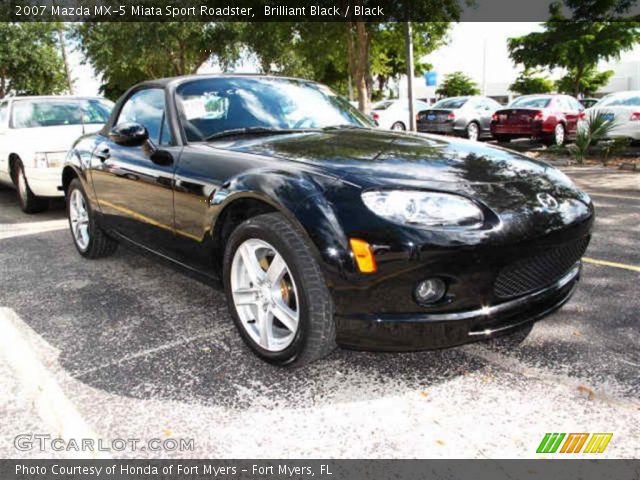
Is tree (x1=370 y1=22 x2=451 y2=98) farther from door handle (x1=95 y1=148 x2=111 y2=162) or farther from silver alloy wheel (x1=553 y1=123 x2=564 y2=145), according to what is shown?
door handle (x1=95 y1=148 x2=111 y2=162)

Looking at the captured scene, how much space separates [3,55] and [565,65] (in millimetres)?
29643

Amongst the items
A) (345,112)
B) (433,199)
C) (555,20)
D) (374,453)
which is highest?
(555,20)

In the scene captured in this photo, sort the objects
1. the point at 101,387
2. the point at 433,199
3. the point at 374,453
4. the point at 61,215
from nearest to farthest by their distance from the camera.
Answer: the point at 374,453
the point at 433,199
the point at 101,387
the point at 61,215

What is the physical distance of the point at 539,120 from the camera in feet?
44.5

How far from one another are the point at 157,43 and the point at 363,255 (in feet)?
74.2

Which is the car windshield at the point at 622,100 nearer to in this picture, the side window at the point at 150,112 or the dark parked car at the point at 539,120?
the dark parked car at the point at 539,120

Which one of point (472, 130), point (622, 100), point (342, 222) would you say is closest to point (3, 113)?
point (342, 222)

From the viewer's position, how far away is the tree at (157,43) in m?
22.1

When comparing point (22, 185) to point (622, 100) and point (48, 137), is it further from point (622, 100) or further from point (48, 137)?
point (622, 100)

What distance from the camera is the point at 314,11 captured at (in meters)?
16.0

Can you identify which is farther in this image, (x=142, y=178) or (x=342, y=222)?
(x=142, y=178)

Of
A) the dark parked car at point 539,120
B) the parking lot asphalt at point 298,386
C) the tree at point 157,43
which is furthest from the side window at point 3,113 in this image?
the tree at point 157,43

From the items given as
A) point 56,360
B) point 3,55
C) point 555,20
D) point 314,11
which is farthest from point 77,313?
point 3,55

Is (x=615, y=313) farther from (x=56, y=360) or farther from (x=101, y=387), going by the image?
(x=56, y=360)
